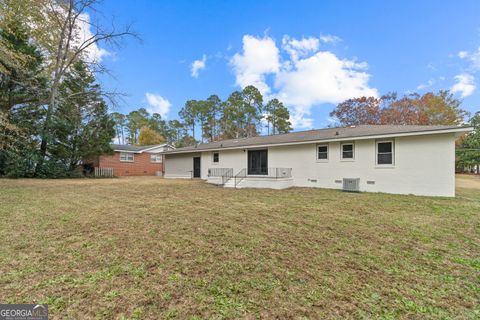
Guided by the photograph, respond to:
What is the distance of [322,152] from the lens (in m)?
11.6

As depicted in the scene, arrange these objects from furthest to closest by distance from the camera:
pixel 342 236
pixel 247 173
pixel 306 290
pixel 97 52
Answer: pixel 97 52 → pixel 247 173 → pixel 342 236 → pixel 306 290

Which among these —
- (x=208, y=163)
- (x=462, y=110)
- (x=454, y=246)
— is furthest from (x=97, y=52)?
(x=462, y=110)

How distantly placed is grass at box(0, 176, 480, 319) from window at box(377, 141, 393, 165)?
4553 millimetres

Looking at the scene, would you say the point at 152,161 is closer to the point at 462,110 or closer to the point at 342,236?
the point at 342,236

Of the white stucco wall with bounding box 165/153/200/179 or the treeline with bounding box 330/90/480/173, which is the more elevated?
the treeline with bounding box 330/90/480/173

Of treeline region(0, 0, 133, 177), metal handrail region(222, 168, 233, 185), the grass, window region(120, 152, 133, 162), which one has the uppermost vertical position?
treeline region(0, 0, 133, 177)

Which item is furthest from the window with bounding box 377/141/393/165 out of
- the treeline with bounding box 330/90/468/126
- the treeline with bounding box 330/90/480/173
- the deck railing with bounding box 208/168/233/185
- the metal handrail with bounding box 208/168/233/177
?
the treeline with bounding box 330/90/468/126

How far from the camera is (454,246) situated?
3754mm

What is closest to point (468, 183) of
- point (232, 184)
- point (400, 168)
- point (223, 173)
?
point (400, 168)

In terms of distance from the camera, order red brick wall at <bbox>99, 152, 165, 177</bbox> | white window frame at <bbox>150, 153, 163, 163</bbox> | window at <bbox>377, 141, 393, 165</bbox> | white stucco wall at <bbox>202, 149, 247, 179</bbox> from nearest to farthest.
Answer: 1. window at <bbox>377, 141, 393, 165</bbox>
2. white stucco wall at <bbox>202, 149, 247, 179</bbox>
3. red brick wall at <bbox>99, 152, 165, 177</bbox>
4. white window frame at <bbox>150, 153, 163, 163</bbox>

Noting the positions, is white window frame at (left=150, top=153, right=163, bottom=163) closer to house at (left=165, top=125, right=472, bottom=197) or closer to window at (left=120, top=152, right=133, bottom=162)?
window at (left=120, top=152, right=133, bottom=162)

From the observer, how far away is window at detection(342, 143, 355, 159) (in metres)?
10.6

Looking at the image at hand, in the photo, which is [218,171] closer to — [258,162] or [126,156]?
[258,162]

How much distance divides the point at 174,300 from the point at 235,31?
1666 centimetres
